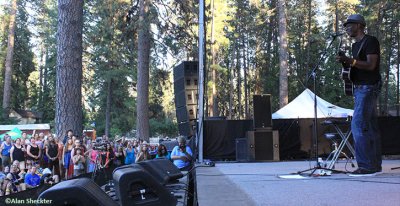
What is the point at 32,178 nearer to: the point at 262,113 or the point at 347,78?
the point at 262,113

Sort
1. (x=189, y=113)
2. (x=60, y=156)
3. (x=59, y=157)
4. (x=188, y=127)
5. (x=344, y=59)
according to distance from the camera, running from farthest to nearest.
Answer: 1. (x=188, y=127)
2. (x=189, y=113)
3. (x=59, y=157)
4. (x=60, y=156)
5. (x=344, y=59)

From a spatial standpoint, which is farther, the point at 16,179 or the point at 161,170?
the point at 16,179

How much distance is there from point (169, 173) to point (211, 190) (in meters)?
0.47

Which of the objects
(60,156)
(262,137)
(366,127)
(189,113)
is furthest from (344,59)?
(60,156)

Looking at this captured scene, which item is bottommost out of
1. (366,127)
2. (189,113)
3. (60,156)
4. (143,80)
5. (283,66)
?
(60,156)

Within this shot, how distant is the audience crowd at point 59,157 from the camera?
9337 mm

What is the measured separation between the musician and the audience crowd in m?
3.69

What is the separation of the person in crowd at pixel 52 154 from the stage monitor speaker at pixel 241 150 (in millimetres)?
5735

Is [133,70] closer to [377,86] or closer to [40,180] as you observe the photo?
[40,180]

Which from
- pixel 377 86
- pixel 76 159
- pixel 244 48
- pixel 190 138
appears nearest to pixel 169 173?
pixel 377 86

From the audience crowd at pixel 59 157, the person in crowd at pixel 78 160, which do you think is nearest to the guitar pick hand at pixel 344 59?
the audience crowd at pixel 59 157

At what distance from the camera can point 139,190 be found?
9.79 ft

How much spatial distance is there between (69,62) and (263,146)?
7.10m

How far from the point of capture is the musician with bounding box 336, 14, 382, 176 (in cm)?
489
